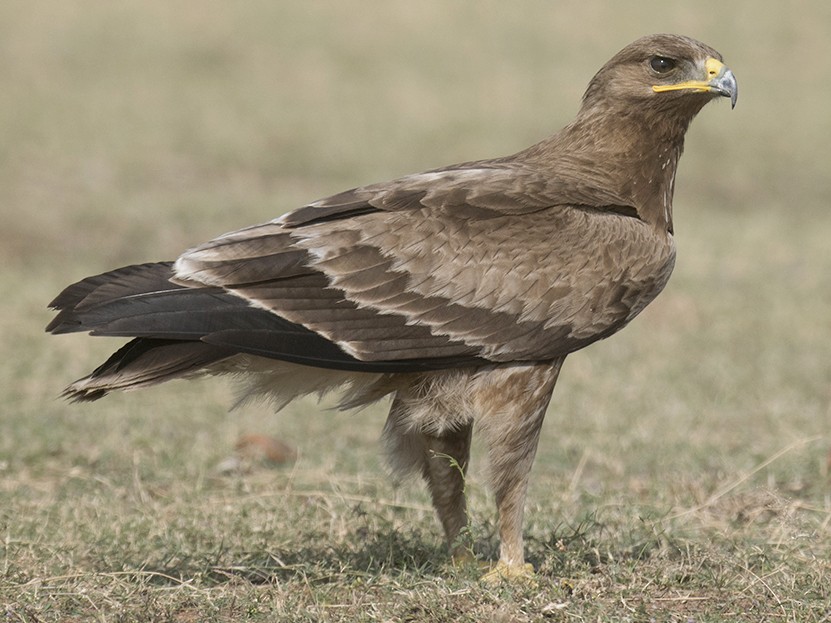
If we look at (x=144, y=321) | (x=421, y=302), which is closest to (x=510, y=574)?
(x=421, y=302)

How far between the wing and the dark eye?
78 centimetres

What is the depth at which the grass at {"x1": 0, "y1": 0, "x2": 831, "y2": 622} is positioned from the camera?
15.3ft

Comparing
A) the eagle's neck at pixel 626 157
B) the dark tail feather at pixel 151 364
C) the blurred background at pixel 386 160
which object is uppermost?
the eagle's neck at pixel 626 157

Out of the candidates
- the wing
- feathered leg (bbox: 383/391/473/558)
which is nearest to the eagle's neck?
the wing

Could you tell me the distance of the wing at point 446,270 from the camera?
15.3ft

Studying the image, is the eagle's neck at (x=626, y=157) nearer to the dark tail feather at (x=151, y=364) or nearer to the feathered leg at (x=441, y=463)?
the feathered leg at (x=441, y=463)

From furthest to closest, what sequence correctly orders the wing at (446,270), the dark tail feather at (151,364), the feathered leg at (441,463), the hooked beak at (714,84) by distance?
the hooked beak at (714,84)
the feathered leg at (441,463)
the wing at (446,270)
the dark tail feather at (151,364)

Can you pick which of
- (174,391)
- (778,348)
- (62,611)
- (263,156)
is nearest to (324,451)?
(174,391)

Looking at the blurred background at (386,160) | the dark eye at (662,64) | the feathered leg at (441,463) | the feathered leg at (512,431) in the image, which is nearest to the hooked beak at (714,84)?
the dark eye at (662,64)

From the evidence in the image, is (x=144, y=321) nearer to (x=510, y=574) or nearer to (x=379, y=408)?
(x=510, y=574)

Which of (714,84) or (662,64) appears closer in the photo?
(714,84)

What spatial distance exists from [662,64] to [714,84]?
0.84 feet

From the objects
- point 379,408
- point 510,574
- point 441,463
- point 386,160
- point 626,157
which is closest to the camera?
point 510,574

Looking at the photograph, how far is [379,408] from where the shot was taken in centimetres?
900
